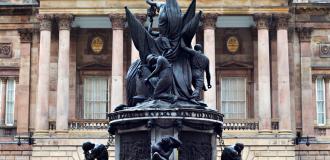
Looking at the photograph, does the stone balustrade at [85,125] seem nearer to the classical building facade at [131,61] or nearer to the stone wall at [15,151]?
the classical building facade at [131,61]

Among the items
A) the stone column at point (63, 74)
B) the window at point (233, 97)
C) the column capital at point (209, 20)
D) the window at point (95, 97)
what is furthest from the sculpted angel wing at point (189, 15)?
the window at point (95, 97)

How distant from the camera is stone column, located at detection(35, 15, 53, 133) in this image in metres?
44.7

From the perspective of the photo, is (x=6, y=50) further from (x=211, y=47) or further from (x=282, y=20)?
(x=282, y=20)

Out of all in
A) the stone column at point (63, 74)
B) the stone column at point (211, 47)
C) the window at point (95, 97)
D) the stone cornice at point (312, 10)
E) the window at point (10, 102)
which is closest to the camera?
the stone column at point (63, 74)

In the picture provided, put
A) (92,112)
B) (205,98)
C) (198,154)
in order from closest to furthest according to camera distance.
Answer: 1. (198,154)
2. (205,98)
3. (92,112)

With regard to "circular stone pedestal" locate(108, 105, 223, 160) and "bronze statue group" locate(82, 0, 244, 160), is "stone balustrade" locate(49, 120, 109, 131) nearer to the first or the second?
"bronze statue group" locate(82, 0, 244, 160)

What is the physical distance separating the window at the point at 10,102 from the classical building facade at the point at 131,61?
0.07 metres

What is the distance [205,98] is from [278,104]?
4565 mm

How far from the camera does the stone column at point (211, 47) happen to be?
1746 inches

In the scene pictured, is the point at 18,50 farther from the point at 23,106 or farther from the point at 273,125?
the point at 273,125

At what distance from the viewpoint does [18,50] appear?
161 feet

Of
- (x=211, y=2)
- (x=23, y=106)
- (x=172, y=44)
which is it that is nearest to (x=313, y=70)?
(x=211, y=2)

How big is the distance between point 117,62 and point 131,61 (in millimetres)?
2759

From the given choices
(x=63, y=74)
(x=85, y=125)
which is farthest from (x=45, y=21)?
(x=85, y=125)
